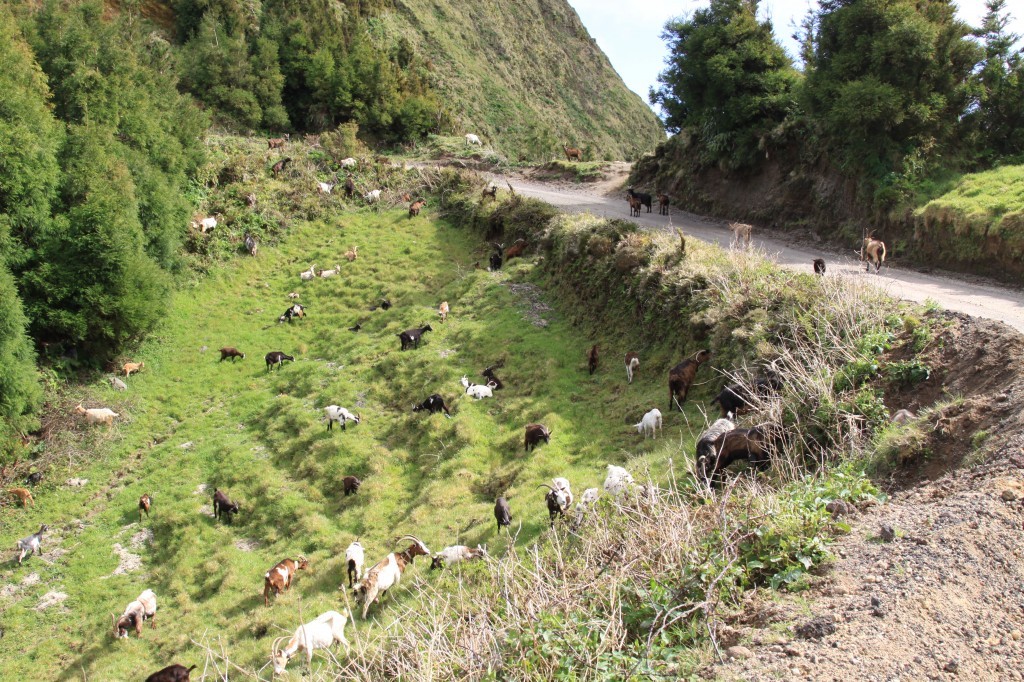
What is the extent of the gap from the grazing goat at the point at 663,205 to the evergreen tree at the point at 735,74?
2575mm

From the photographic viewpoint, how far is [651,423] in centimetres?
1429

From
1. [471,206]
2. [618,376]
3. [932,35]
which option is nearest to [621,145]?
[471,206]

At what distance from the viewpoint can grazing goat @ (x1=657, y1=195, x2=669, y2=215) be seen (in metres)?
29.4

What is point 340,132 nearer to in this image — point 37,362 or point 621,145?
point 37,362

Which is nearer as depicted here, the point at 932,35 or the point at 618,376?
the point at 618,376

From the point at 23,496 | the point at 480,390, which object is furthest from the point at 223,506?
the point at 480,390

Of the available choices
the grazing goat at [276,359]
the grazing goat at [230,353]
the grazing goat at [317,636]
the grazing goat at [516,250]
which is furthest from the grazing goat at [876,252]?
the grazing goat at [230,353]

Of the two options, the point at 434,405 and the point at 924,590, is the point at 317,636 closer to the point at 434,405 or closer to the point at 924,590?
the point at 434,405

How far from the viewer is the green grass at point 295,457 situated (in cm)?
1347

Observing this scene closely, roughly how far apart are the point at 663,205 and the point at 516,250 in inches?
291

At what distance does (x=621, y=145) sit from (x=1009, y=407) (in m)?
89.4

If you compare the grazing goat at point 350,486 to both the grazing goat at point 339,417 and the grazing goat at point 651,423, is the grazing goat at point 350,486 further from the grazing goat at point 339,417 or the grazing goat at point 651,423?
the grazing goat at point 651,423

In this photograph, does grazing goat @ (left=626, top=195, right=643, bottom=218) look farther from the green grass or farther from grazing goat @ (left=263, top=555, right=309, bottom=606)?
grazing goat @ (left=263, top=555, right=309, bottom=606)

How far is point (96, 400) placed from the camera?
70.5 feet
